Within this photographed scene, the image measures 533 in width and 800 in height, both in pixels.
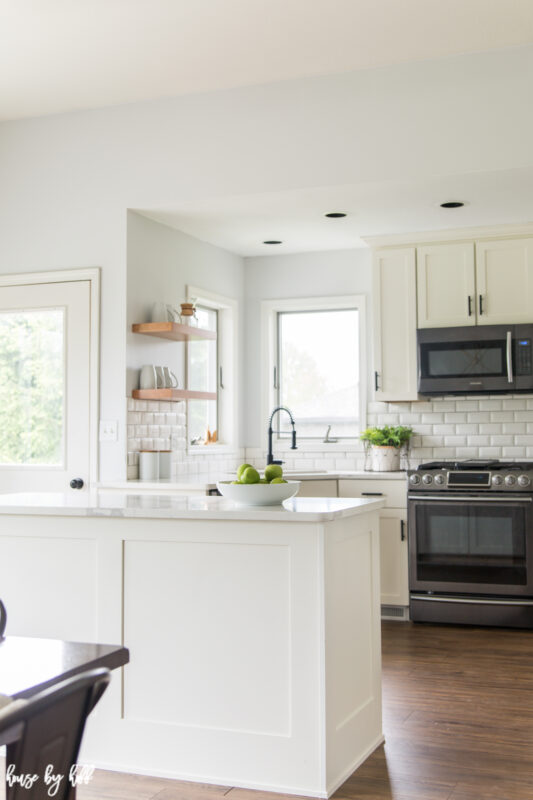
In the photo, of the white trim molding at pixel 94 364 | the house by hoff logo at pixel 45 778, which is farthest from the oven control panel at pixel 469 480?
the house by hoff logo at pixel 45 778

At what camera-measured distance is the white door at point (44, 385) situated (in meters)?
4.95

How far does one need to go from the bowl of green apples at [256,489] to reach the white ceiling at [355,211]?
2.09 metres

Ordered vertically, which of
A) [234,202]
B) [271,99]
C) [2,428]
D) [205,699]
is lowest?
[205,699]

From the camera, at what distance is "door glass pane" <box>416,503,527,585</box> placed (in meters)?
5.00

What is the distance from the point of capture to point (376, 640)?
313 cm

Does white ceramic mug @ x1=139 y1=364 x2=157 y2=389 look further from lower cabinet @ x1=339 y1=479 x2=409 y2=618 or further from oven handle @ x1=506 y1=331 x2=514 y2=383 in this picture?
oven handle @ x1=506 y1=331 x2=514 y2=383

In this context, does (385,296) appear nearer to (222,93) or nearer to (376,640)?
(222,93)

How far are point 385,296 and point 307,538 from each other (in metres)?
3.13

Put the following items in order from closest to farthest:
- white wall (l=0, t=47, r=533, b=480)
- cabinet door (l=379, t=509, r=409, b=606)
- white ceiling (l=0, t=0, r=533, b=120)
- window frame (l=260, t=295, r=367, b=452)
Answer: white ceiling (l=0, t=0, r=533, b=120) < white wall (l=0, t=47, r=533, b=480) < cabinet door (l=379, t=509, r=409, b=606) < window frame (l=260, t=295, r=367, b=452)

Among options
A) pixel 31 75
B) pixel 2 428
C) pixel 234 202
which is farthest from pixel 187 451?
pixel 31 75

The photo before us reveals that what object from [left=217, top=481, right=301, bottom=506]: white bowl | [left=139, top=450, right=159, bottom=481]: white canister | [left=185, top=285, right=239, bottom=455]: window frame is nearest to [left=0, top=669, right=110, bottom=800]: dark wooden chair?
[left=217, top=481, right=301, bottom=506]: white bowl

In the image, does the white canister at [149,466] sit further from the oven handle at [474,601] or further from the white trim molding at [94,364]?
the oven handle at [474,601]

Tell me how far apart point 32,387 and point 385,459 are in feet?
7.34

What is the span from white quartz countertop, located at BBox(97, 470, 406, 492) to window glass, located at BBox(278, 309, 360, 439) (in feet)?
1.72
